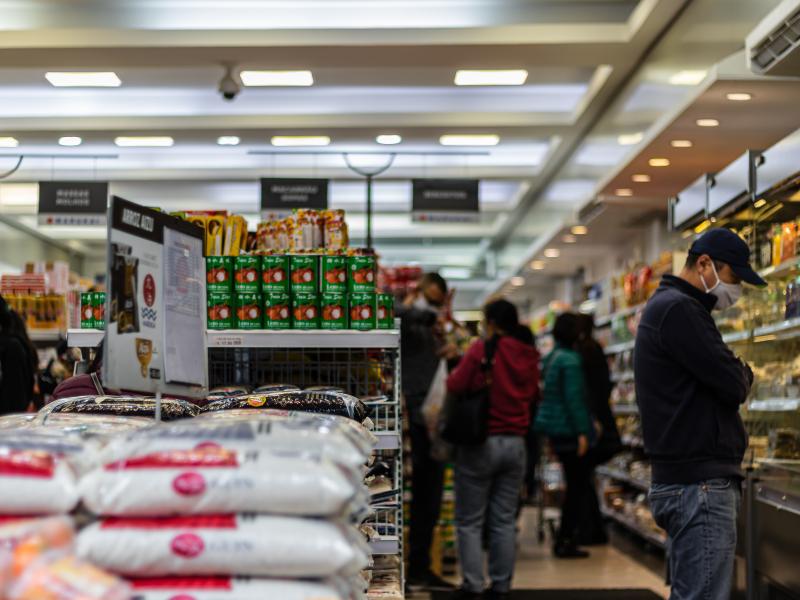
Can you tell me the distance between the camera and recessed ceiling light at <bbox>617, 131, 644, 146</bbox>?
869 cm

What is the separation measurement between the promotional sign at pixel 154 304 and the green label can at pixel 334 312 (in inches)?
38.4

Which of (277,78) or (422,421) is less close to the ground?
(277,78)

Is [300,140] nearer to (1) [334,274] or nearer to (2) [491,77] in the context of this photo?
(2) [491,77]

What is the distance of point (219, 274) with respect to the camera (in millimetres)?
3781

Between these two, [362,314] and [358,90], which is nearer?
[362,314]

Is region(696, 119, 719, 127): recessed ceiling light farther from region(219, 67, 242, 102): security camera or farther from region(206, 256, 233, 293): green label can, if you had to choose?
region(219, 67, 242, 102): security camera

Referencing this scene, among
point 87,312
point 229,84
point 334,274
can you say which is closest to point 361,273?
point 334,274

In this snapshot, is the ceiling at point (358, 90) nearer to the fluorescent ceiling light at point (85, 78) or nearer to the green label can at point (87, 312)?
the fluorescent ceiling light at point (85, 78)

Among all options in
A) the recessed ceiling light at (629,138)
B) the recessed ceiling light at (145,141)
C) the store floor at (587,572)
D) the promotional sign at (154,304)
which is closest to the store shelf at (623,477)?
the store floor at (587,572)

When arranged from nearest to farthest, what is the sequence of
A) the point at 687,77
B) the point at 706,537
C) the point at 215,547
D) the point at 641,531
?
the point at 215,547 → the point at 706,537 → the point at 687,77 → the point at 641,531

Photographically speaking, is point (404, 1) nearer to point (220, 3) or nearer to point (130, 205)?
point (220, 3)

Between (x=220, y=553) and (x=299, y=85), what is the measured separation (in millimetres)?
7852

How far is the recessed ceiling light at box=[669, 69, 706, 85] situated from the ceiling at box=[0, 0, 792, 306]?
0.07 meters

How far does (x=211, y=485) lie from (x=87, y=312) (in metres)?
2.19
